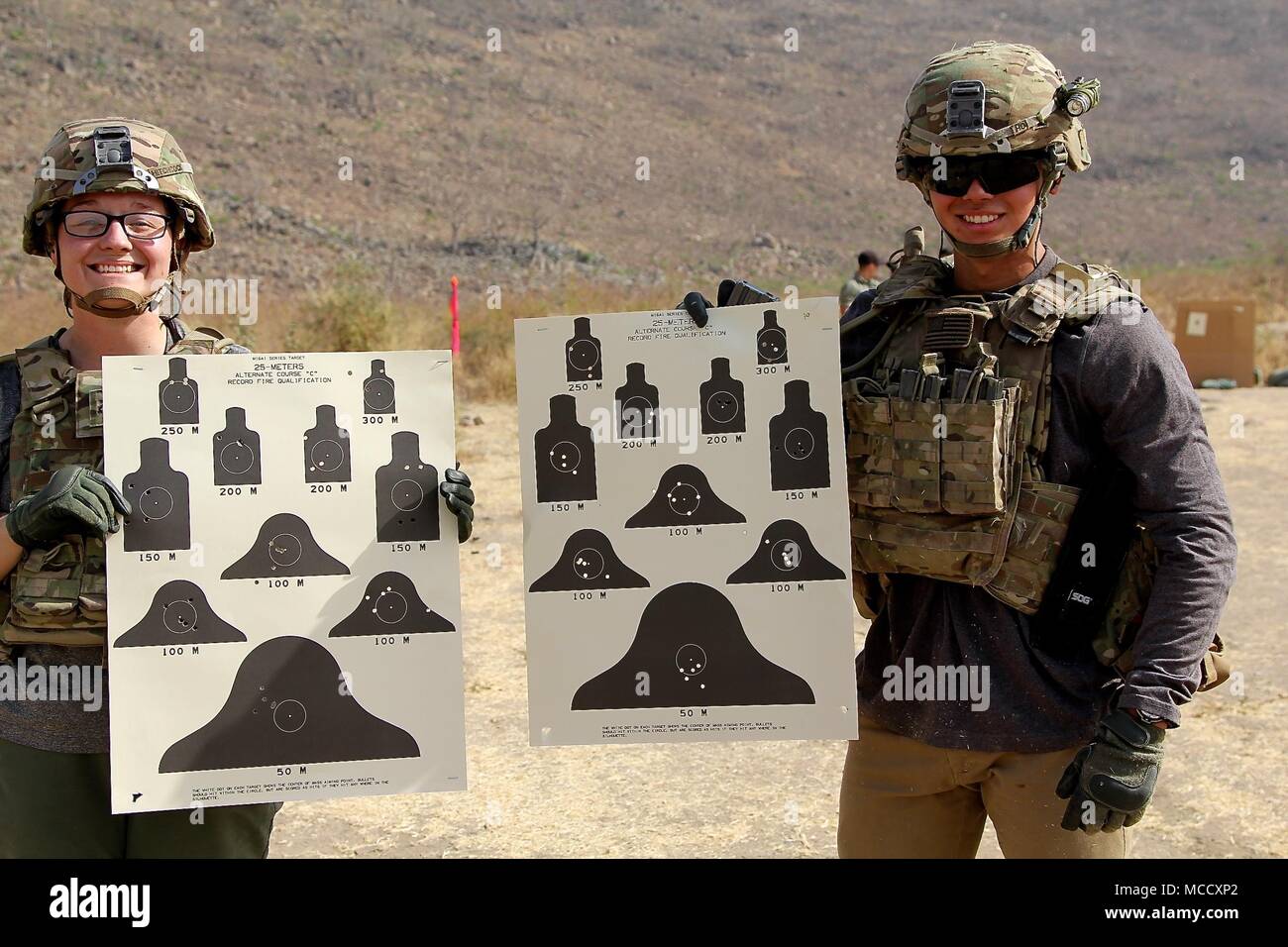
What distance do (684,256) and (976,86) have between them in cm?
3637

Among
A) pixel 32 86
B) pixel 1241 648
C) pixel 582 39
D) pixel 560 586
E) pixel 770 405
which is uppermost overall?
pixel 582 39

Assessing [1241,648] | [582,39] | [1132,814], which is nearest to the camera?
[1132,814]

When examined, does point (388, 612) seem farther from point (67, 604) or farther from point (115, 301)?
point (115, 301)

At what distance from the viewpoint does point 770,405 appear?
108 inches

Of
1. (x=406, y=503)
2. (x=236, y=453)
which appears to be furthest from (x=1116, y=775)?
(x=236, y=453)

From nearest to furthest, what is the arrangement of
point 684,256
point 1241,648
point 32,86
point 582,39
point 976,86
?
point 976,86
point 1241,648
point 32,86
point 684,256
point 582,39

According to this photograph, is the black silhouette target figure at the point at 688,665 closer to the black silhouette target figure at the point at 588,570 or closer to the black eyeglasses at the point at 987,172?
the black silhouette target figure at the point at 588,570

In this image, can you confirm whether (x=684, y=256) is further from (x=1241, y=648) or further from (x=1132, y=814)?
(x=1132, y=814)

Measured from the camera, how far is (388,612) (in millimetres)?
2719

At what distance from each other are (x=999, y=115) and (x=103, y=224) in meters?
1.83

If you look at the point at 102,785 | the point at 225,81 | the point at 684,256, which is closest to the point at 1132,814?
the point at 102,785

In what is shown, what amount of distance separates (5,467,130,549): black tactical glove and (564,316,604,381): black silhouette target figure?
957 mm

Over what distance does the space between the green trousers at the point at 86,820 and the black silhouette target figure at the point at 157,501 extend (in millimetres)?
453

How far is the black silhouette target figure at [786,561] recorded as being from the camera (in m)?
2.73
